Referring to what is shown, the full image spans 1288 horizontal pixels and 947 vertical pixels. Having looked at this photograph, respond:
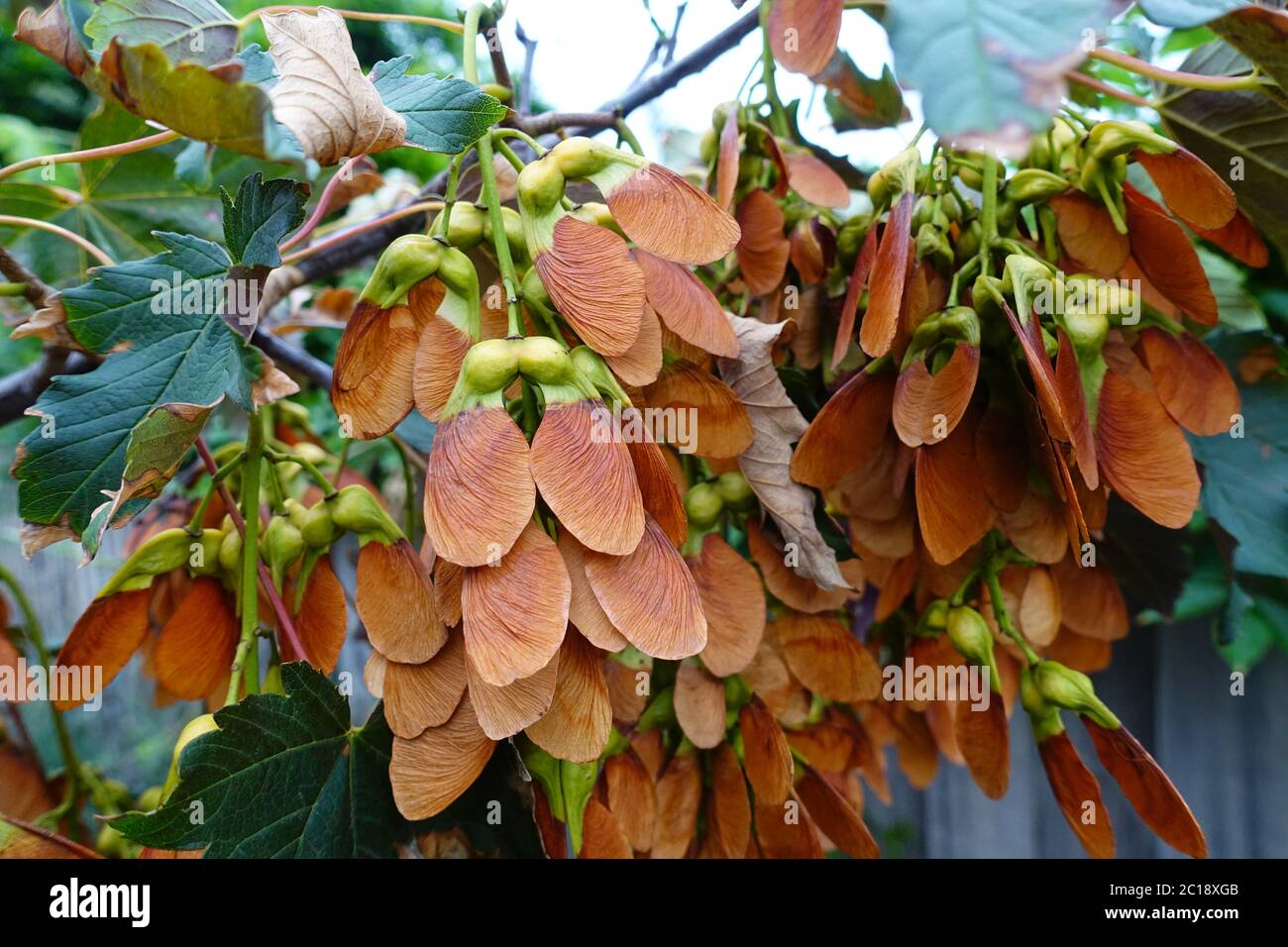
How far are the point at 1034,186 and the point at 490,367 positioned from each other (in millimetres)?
272

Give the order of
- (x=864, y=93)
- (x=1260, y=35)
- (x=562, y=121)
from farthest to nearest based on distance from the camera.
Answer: (x=864, y=93) < (x=562, y=121) < (x=1260, y=35)

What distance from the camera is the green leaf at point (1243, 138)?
0.45 meters

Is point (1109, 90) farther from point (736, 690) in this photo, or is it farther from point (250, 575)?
point (250, 575)

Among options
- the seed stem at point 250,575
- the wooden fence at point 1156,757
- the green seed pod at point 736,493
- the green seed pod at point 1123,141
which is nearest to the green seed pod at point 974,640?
the green seed pod at point 736,493

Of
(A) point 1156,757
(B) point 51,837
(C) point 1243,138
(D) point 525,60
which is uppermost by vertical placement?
(D) point 525,60

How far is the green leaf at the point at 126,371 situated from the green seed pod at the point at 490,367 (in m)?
0.10

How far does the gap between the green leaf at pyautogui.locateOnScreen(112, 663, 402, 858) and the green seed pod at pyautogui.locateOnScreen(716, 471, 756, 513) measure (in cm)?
18

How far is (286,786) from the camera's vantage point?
36 cm

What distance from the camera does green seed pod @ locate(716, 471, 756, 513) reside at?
0.43 meters

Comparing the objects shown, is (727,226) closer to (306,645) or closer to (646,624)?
(646,624)

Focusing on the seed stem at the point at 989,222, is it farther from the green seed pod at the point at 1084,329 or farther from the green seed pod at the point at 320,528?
the green seed pod at the point at 320,528

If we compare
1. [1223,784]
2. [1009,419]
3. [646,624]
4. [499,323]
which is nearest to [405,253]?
[499,323]

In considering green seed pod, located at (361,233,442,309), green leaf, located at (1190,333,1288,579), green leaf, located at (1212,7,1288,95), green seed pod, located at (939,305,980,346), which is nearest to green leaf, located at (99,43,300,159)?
green seed pod, located at (361,233,442,309)

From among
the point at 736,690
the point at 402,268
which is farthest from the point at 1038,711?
the point at 402,268
